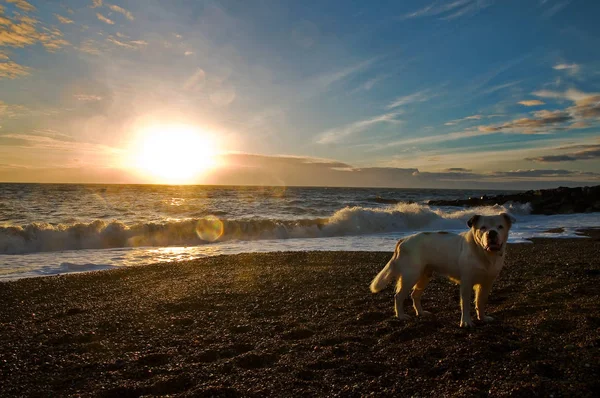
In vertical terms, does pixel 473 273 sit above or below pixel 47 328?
above

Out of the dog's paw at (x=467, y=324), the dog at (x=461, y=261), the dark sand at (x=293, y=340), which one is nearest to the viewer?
the dark sand at (x=293, y=340)

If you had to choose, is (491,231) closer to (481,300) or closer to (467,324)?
(481,300)

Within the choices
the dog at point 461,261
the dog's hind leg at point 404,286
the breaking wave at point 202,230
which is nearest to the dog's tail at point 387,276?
the dog at point 461,261

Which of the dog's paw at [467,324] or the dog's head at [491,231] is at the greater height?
the dog's head at [491,231]

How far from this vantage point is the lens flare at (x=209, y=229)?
17578 mm

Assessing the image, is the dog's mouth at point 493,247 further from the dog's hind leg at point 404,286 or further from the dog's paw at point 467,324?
the dog's hind leg at point 404,286

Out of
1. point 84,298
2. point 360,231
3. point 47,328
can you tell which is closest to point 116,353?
point 47,328

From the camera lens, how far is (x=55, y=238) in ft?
50.0

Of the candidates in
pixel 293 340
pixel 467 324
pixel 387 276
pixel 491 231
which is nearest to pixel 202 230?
pixel 387 276

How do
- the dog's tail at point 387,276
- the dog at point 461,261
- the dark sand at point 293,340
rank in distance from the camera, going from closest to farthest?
the dark sand at point 293,340
the dog at point 461,261
the dog's tail at point 387,276

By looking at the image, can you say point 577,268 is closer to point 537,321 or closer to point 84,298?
point 537,321

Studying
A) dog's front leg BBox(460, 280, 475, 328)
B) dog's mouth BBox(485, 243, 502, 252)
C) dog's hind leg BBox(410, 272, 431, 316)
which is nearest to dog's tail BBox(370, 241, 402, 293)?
dog's hind leg BBox(410, 272, 431, 316)

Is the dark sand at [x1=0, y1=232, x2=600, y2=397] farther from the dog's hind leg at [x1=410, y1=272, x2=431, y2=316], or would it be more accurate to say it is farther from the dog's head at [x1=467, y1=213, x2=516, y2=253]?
the dog's head at [x1=467, y1=213, x2=516, y2=253]

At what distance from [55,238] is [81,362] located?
13.3 m
